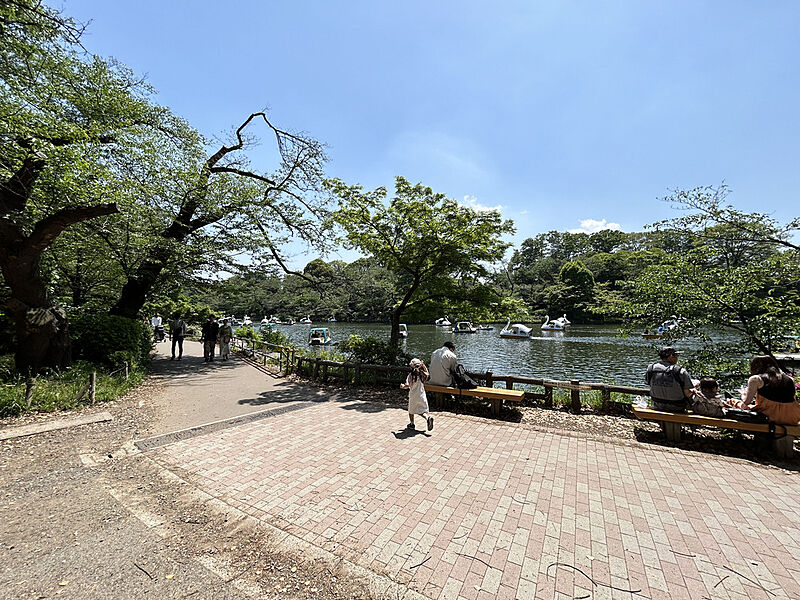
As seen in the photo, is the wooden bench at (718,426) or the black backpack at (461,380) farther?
the black backpack at (461,380)

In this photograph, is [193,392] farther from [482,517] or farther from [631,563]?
[631,563]

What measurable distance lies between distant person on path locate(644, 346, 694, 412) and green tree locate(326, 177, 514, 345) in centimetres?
450

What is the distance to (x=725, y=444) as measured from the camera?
195 inches

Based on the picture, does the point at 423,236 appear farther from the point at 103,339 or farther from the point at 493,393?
the point at 103,339

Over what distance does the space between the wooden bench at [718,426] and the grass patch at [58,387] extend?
1025 centimetres

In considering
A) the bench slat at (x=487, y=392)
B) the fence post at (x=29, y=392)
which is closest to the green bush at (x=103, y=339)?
the fence post at (x=29, y=392)

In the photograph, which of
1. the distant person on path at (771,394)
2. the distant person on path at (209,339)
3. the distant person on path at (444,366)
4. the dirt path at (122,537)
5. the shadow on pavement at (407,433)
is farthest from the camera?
the distant person on path at (209,339)

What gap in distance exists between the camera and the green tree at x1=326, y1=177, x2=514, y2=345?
831cm

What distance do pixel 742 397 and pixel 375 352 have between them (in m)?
7.27

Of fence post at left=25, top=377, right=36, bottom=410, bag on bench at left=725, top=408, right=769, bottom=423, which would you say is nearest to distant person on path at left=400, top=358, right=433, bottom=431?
bag on bench at left=725, top=408, right=769, bottom=423

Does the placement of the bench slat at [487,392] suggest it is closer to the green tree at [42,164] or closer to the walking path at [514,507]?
the walking path at [514,507]

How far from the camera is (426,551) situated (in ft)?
8.57

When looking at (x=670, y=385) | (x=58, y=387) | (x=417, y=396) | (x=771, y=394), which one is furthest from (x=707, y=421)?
(x=58, y=387)

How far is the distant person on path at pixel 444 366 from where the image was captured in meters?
6.62
